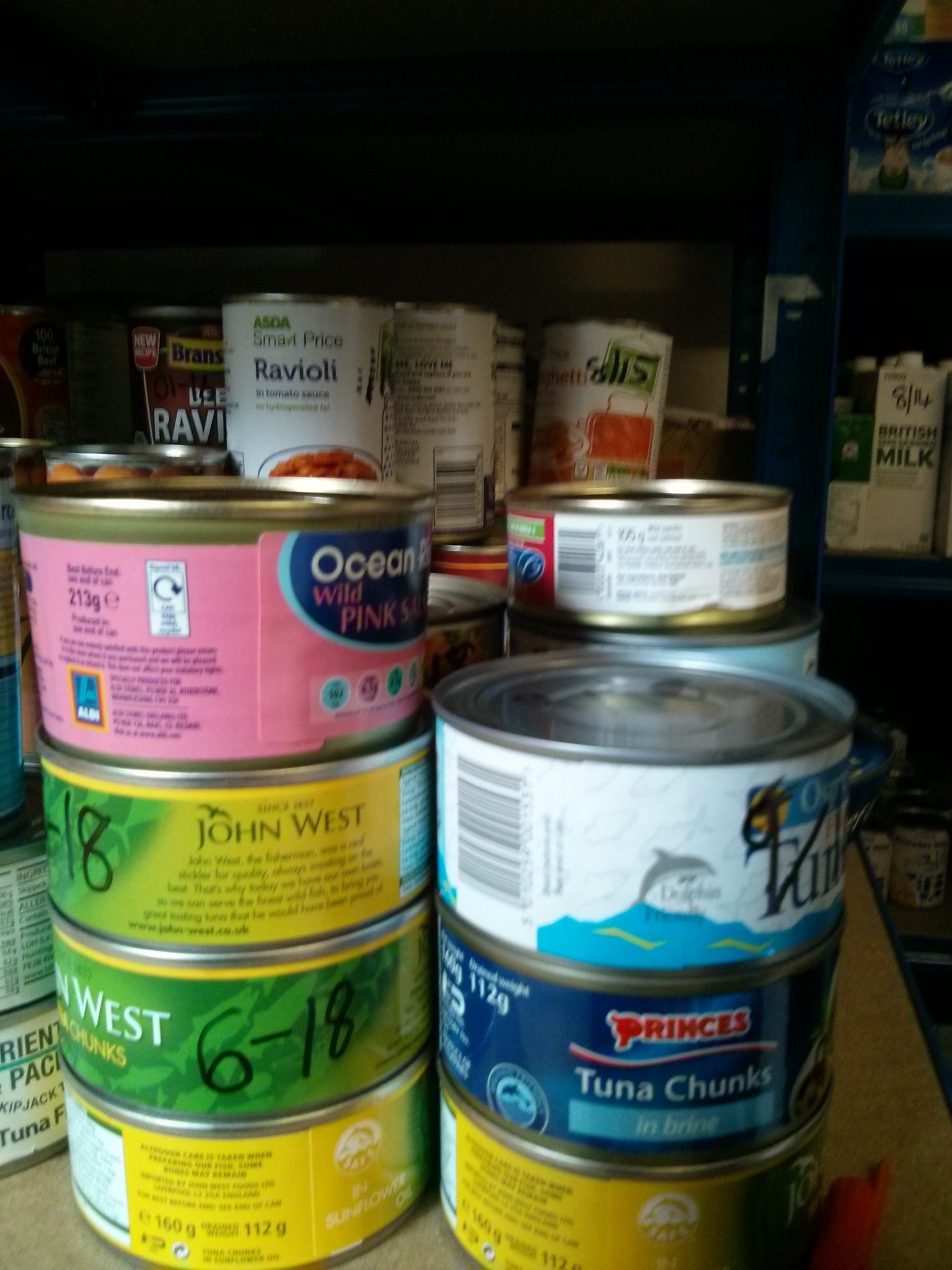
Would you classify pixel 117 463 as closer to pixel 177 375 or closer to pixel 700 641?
pixel 177 375

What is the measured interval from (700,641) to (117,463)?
48cm

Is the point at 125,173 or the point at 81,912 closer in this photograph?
the point at 81,912

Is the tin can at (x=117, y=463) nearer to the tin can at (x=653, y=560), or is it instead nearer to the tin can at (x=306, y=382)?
the tin can at (x=306, y=382)

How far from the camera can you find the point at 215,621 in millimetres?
568

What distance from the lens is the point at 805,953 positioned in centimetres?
58

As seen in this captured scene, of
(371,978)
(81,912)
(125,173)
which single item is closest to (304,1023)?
(371,978)

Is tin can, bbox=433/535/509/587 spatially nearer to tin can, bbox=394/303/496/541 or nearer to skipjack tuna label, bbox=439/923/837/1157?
tin can, bbox=394/303/496/541

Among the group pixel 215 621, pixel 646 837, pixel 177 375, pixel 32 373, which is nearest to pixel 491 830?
pixel 646 837

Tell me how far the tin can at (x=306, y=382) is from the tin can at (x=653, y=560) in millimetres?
217

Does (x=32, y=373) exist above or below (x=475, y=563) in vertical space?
above

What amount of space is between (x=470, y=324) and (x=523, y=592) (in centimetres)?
36

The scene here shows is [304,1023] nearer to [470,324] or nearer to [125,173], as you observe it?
[470,324]

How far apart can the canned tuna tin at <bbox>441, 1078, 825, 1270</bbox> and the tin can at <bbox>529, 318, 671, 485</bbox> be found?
72 centimetres

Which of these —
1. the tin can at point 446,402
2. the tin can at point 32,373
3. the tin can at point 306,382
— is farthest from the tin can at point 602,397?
the tin can at point 32,373
